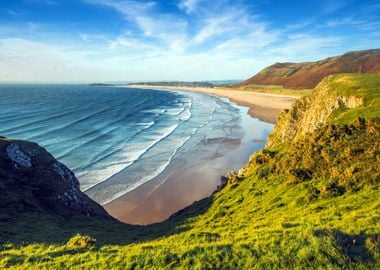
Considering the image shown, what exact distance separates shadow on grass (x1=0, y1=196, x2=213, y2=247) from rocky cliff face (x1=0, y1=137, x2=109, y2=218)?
1.15m

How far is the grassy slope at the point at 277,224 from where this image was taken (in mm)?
9281

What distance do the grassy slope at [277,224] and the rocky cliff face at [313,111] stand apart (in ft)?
3.92

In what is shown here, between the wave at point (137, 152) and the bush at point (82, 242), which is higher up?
the bush at point (82, 242)

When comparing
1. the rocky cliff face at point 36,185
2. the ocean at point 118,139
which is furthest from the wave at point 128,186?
the rocky cliff face at point 36,185

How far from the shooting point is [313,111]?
27750 millimetres

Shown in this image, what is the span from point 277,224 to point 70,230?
35.9 ft

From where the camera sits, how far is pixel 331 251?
9.03m

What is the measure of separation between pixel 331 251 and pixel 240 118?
71897 millimetres

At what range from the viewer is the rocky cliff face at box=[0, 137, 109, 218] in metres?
19.1

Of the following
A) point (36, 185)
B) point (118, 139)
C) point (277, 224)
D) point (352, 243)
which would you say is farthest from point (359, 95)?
point (118, 139)

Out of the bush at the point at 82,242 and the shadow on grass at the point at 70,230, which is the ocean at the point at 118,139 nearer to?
the shadow on grass at the point at 70,230

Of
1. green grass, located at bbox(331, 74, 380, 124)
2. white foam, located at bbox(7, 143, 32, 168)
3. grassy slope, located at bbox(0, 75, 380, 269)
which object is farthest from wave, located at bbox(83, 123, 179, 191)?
green grass, located at bbox(331, 74, 380, 124)

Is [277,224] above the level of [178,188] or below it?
above

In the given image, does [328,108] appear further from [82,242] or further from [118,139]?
[118,139]
